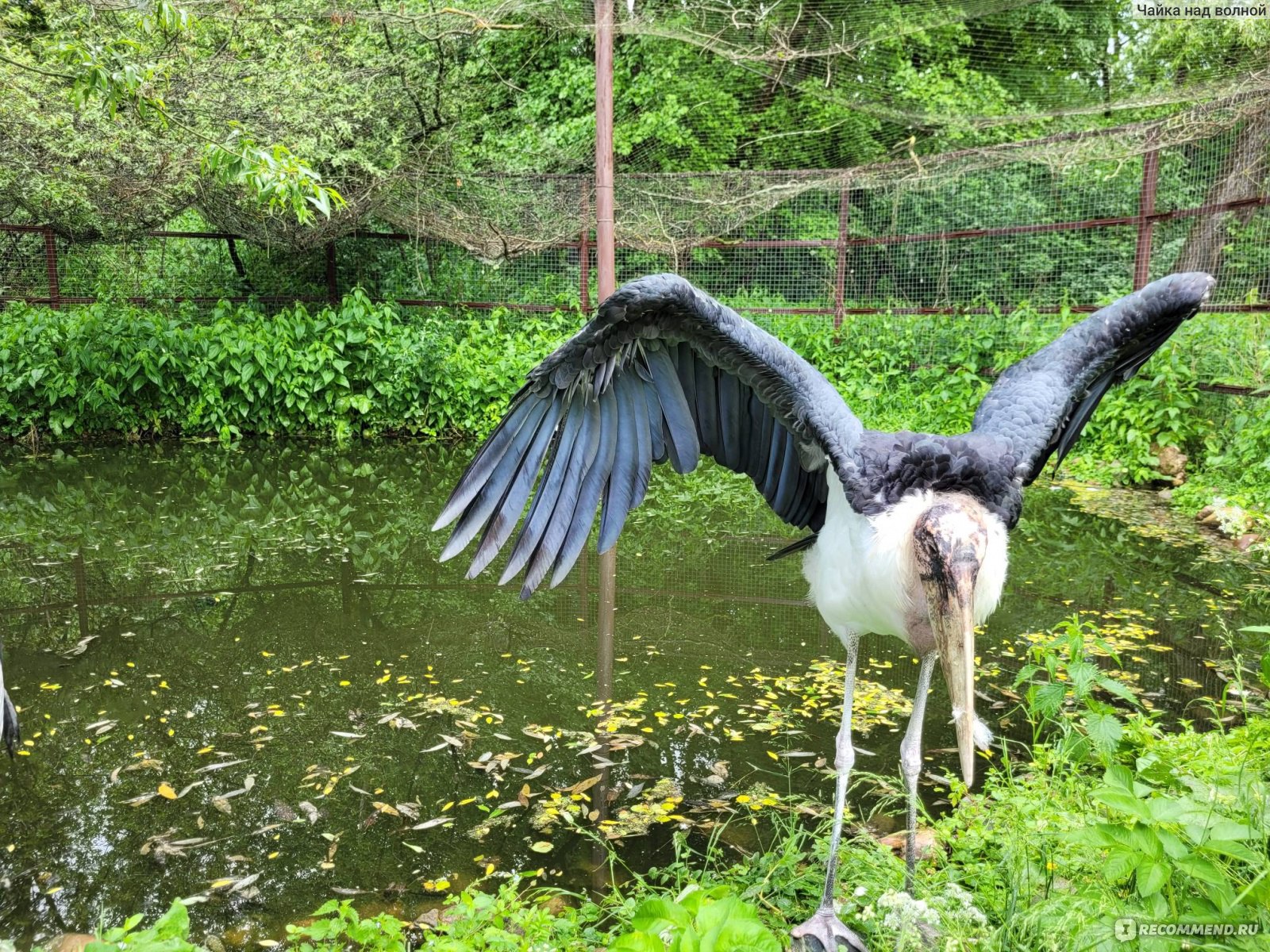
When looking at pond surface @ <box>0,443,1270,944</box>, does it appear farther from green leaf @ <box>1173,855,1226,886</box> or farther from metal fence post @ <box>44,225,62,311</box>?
metal fence post @ <box>44,225,62,311</box>

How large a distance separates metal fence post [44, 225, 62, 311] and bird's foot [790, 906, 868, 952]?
359 inches

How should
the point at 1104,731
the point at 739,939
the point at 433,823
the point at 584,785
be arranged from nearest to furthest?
the point at 739,939 → the point at 1104,731 → the point at 433,823 → the point at 584,785

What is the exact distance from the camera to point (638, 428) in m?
2.63

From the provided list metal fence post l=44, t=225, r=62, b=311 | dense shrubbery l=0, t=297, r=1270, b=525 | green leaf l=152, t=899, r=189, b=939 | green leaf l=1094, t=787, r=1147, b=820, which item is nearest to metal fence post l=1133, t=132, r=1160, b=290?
dense shrubbery l=0, t=297, r=1270, b=525

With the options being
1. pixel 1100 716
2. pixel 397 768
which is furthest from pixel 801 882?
pixel 397 768

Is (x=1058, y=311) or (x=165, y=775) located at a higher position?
(x=1058, y=311)

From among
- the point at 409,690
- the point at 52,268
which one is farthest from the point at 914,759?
the point at 52,268

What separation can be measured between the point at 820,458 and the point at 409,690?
195 centimetres

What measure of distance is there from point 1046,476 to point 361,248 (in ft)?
22.0

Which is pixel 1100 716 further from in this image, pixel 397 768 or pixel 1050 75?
pixel 1050 75

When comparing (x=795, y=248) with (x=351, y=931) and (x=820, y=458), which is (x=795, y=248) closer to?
(x=820, y=458)

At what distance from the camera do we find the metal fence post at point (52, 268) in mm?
8883

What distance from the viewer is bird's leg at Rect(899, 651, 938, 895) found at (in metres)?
2.29

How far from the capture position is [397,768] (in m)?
3.13
